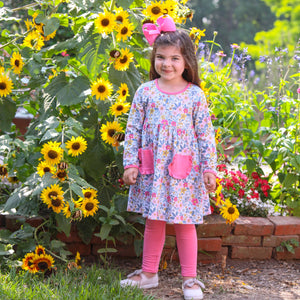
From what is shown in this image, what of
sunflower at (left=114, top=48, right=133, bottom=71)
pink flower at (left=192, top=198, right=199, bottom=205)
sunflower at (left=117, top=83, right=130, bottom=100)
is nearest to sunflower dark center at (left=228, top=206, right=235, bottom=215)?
pink flower at (left=192, top=198, right=199, bottom=205)

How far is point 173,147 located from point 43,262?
2.78ft

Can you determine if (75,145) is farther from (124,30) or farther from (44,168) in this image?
(124,30)

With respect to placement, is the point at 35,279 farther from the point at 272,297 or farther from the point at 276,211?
the point at 276,211

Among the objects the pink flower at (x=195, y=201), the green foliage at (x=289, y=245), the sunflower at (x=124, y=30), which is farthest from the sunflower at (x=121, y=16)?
the green foliage at (x=289, y=245)

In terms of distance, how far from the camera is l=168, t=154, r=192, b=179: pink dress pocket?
7.17ft

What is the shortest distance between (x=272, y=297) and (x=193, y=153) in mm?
825

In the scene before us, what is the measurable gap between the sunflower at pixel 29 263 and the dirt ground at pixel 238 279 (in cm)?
52

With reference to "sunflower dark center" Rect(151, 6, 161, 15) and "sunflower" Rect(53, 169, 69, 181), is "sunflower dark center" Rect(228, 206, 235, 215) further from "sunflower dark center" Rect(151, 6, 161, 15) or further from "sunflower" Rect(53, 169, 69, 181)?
"sunflower dark center" Rect(151, 6, 161, 15)

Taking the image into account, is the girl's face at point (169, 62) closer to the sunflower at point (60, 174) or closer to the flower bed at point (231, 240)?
the sunflower at point (60, 174)

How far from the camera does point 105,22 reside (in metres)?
2.30

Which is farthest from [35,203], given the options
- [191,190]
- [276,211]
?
[276,211]

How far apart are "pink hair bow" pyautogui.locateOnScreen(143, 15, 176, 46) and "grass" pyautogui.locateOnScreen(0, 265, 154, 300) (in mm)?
1158

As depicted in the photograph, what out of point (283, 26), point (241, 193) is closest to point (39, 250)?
point (241, 193)

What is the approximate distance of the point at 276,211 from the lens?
123 inches
